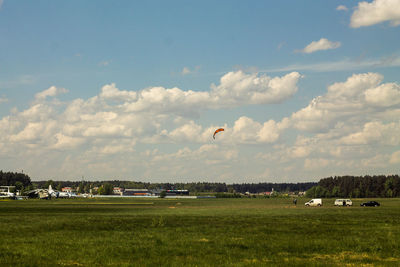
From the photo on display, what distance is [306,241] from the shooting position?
35.7 meters

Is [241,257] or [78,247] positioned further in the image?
[78,247]

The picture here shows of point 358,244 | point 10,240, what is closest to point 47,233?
point 10,240

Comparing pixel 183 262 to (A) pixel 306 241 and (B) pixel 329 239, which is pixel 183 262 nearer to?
(A) pixel 306 241

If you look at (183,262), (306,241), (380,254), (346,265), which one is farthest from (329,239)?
(183,262)

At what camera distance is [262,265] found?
25.5 m

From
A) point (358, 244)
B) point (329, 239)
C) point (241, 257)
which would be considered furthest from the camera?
point (329, 239)

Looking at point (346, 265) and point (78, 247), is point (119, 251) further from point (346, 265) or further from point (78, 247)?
point (346, 265)

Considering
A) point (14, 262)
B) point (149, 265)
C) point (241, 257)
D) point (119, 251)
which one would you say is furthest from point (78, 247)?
point (241, 257)

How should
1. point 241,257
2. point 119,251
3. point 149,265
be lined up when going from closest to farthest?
point 149,265
point 241,257
point 119,251

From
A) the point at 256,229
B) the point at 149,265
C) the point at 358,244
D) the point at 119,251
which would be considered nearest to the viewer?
the point at 149,265

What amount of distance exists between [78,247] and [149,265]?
8878 millimetres

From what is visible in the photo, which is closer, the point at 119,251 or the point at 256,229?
the point at 119,251

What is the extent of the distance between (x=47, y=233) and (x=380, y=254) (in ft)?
92.0

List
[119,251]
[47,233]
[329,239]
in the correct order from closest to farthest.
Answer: [119,251]
[329,239]
[47,233]
